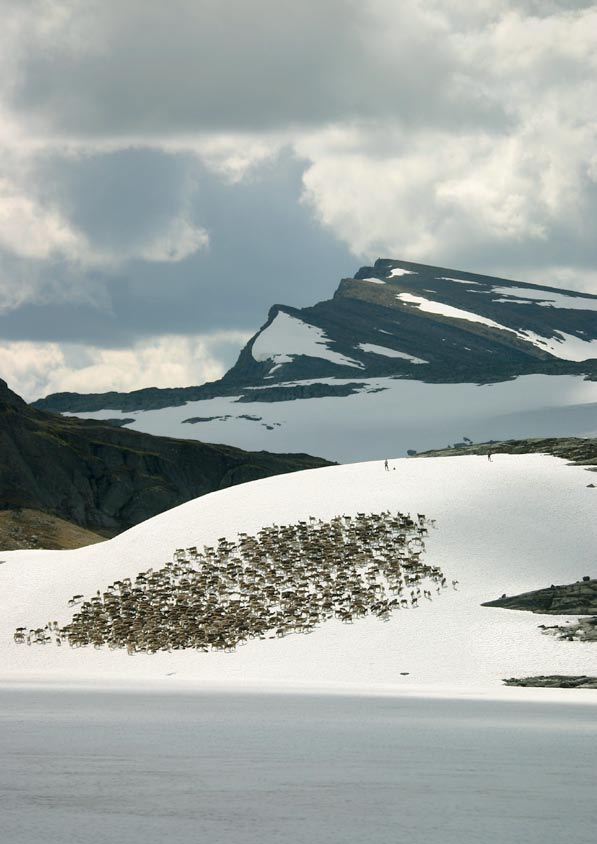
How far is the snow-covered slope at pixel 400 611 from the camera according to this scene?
53.5 metres

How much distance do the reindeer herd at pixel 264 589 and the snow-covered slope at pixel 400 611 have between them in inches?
31.9

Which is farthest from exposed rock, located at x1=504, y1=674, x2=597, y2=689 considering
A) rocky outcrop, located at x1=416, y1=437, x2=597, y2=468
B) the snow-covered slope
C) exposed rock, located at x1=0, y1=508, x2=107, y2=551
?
exposed rock, located at x1=0, y1=508, x2=107, y2=551

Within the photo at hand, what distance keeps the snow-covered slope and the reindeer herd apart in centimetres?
81

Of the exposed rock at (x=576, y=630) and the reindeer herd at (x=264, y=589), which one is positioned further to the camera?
the reindeer herd at (x=264, y=589)


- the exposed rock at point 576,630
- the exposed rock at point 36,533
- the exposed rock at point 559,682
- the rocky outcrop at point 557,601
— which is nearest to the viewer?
the exposed rock at point 559,682

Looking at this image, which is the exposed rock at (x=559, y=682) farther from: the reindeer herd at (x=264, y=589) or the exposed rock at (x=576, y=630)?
the reindeer herd at (x=264, y=589)

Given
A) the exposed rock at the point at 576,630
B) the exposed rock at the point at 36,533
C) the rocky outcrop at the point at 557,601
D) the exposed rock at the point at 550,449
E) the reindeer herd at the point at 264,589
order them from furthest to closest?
the exposed rock at the point at 36,533 → the exposed rock at the point at 550,449 → the reindeer herd at the point at 264,589 → the rocky outcrop at the point at 557,601 → the exposed rock at the point at 576,630

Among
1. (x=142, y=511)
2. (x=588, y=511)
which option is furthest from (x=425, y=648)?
(x=142, y=511)

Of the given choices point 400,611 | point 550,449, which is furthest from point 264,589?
point 550,449

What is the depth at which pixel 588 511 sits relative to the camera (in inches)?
2621

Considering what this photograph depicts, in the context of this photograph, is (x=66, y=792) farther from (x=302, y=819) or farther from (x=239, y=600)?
(x=239, y=600)

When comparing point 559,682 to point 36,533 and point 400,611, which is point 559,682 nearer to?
point 400,611

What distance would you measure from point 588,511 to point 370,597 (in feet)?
44.0

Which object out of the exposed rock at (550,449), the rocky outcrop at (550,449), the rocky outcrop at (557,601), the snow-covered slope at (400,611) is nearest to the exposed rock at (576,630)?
the snow-covered slope at (400,611)
